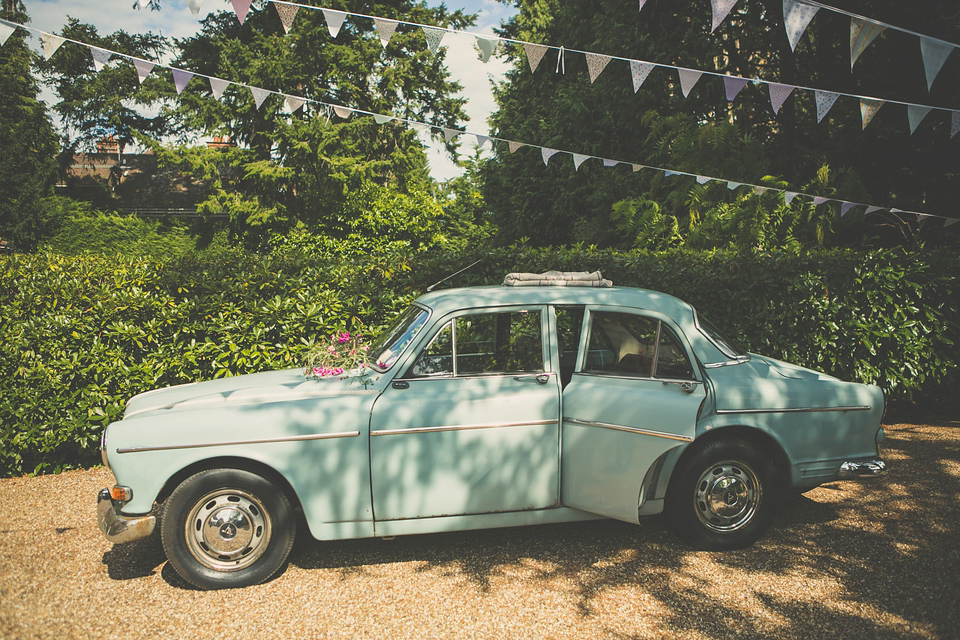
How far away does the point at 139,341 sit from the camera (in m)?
5.89

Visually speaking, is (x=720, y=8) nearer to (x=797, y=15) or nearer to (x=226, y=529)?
(x=797, y=15)

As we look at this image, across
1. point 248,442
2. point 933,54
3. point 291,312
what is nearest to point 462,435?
point 248,442

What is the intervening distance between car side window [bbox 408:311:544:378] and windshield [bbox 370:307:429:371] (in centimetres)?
17

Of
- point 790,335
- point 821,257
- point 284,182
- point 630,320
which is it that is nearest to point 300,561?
point 630,320

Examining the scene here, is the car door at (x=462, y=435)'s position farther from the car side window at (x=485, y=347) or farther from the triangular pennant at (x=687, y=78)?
the triangular pennant at (x=687, y=78)

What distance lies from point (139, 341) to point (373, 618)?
3917 millimetres

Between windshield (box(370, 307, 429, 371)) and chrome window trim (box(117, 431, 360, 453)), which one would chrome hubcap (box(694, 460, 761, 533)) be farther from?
chrome window trim (box(117, 431, 360, 453))

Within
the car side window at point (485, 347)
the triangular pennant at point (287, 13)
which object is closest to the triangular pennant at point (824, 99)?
the car side window at point (485, 347)

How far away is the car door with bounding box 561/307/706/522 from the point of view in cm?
380

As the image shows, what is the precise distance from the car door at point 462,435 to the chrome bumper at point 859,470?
1.99 m

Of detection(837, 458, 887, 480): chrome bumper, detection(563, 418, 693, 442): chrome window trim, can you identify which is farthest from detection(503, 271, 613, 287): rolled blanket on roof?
detection(837, 458, 887, 480): chrome bumper

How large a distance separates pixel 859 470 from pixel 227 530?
411 cm

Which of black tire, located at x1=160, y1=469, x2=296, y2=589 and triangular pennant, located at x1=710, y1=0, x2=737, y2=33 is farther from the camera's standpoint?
triangular pennant, located at x1=710, y1=0, x2=737, y2=33

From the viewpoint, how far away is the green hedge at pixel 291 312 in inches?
226
